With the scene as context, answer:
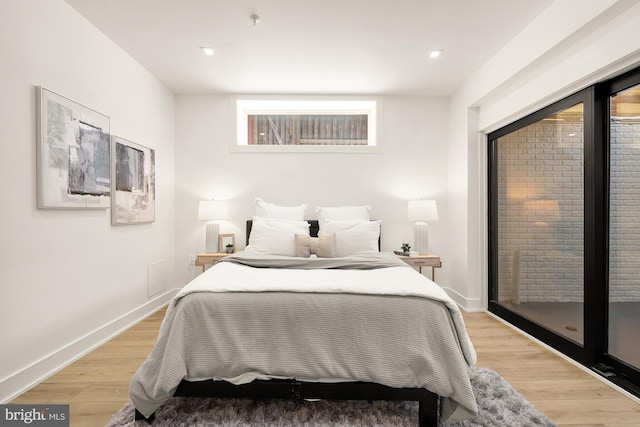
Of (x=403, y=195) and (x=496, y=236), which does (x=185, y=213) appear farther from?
(x=496, y=236)

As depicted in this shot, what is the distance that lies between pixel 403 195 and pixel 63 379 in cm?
378

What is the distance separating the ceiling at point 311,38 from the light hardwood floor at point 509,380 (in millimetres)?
2637

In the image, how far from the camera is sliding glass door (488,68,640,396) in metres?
2.18

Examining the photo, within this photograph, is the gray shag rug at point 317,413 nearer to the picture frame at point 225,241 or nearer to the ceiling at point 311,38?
the picture frame at point 225,241

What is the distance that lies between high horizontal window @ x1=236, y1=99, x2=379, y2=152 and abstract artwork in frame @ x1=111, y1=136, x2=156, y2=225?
4.17 ft

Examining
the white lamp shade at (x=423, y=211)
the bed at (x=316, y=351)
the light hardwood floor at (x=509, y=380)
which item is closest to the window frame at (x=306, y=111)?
the white lamp shade at (x=423, y=211)

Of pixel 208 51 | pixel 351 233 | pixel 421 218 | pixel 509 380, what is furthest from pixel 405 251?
pixel 208 51

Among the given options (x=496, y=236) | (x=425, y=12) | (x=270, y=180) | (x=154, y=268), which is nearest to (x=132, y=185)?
(x=154, y=268)

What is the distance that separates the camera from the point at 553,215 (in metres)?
2.84

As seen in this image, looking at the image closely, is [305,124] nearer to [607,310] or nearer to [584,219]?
[584,219]

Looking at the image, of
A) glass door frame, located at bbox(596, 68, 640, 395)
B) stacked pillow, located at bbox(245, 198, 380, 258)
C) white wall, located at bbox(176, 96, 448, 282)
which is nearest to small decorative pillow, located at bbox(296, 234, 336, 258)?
stacked pillow, located at bbox(245, 198, 380, 258)

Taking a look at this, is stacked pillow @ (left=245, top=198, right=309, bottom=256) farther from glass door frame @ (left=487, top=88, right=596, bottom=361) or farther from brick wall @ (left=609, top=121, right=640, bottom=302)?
brick wall @ (left=609, top=121, right=640, bottom=302)

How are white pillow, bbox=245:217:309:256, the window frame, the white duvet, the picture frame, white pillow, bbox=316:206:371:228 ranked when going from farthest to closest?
the window frame < the picture frame < white pillow, bbox=316:206:371:228 < white pillow, bbox=245:217:309:256 < the white duvet

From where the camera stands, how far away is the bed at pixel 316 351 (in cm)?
174
